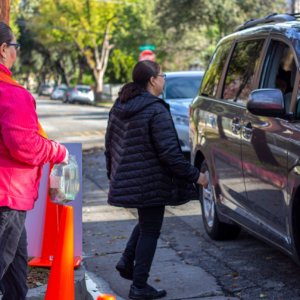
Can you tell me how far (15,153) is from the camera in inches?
153

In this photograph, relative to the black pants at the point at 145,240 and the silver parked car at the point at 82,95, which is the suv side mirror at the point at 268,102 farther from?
the silver parked car at the point at 82,95

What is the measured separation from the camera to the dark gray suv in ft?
17.1

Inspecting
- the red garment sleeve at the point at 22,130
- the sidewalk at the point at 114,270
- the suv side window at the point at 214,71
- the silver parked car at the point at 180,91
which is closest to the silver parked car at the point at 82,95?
the silver parked car at the point at 180,91

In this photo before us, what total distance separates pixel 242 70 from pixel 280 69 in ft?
2.48

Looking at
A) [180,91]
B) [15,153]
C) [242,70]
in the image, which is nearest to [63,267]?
[15,153]

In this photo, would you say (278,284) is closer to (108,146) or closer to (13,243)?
(108,146)

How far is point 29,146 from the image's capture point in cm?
388

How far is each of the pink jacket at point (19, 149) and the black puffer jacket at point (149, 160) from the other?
49.3 inches

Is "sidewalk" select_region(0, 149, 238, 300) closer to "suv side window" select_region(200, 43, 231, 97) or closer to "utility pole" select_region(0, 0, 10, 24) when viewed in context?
"suv side window" select_region(200, 43, 231, 97)

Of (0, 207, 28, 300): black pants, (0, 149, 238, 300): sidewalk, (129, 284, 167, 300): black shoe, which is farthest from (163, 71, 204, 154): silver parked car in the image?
(0, 207, 28, 300): black pants

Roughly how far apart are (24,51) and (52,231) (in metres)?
74.6

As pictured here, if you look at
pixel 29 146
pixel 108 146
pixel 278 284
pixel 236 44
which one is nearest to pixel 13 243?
pixel 29 146

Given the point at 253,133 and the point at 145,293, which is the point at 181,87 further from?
the point at 145,293

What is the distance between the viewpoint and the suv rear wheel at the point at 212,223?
284 inches
